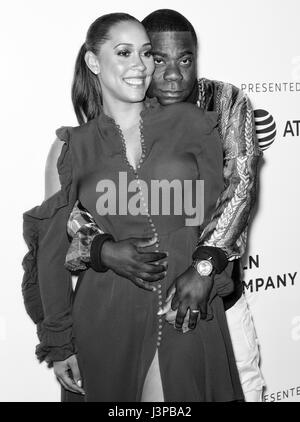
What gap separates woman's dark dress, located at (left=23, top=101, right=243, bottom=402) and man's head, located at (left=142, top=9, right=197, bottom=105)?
0.20 ft

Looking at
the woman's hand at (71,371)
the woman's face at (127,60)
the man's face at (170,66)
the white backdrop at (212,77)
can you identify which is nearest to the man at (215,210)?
the man's face at (170,66)

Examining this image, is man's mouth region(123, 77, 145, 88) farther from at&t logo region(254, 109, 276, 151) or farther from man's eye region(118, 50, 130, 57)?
at&t logo region(254, 109, 276, 151)

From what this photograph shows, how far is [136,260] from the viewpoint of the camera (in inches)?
61.7

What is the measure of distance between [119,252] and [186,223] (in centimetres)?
20

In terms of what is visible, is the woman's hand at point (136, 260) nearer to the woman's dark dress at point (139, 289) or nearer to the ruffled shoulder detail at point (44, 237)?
the woman's dark dress at point (139, 289)

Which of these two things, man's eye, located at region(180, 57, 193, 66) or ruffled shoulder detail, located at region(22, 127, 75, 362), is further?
man's eye, located at region(180, 57, 193, 66)

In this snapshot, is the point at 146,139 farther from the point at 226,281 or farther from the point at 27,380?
the point at 27,380

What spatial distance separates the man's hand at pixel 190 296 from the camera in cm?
156

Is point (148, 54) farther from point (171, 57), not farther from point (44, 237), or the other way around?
point (44, 237)

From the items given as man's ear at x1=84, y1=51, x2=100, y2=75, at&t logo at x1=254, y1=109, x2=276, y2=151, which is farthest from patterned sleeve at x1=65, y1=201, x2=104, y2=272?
at&t logo at x1=254, y1=109, x2=276, y2=151

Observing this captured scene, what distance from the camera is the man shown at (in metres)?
1.57

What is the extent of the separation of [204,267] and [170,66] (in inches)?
21.4

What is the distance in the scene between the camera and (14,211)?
2.46 meters
